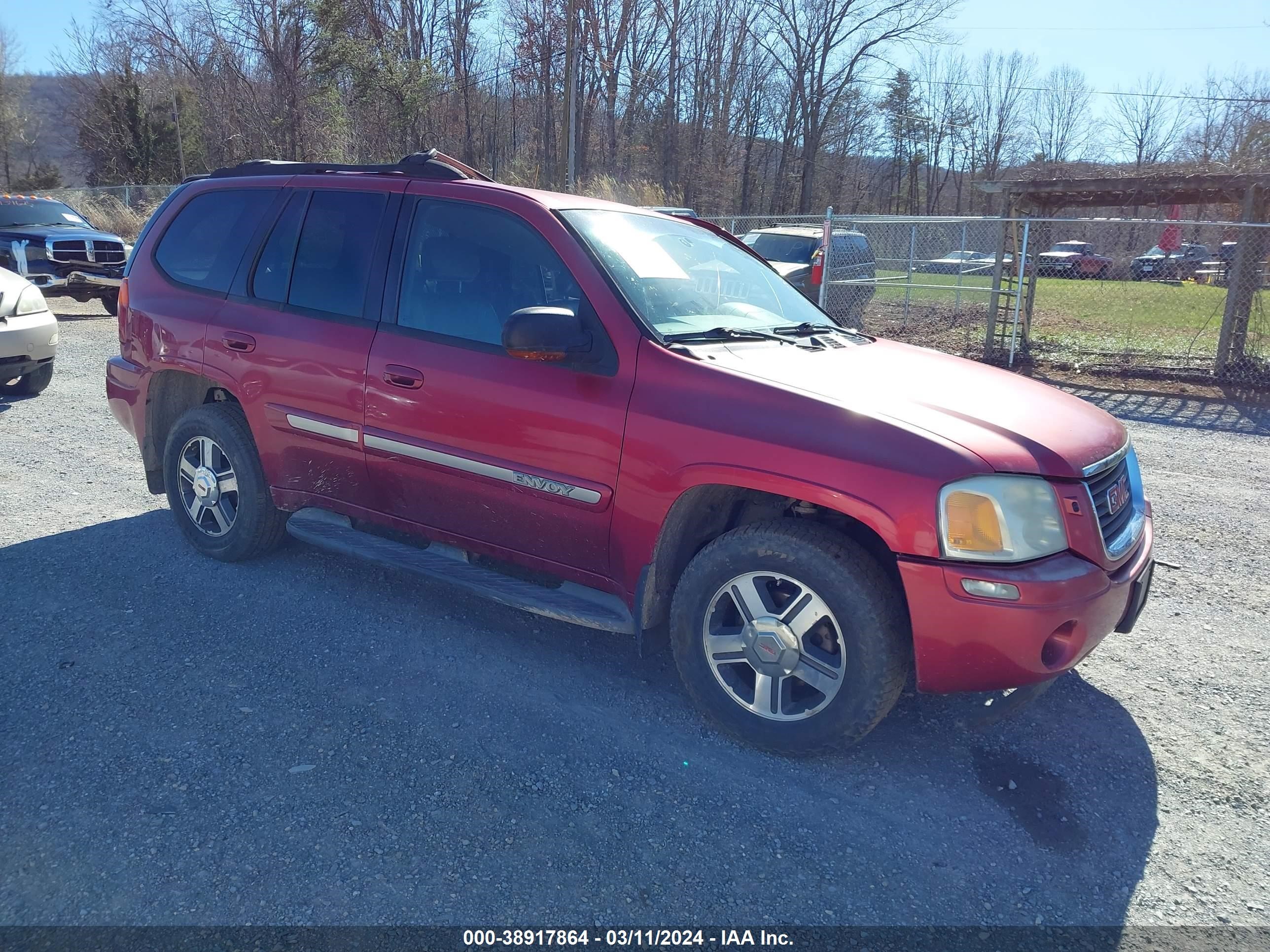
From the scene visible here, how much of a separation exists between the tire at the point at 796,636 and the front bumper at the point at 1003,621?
0.42 ft

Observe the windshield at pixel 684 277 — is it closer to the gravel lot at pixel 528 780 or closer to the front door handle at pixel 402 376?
the front door handle at pixel 402 376

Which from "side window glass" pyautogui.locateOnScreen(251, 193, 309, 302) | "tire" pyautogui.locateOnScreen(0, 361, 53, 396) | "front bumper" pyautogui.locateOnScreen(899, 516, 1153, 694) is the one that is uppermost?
"side window glass" pyautogui.locateOnScreen(251, 193, 309, 302)

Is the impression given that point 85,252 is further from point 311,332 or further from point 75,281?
point 311,332

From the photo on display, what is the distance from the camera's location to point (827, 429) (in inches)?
117

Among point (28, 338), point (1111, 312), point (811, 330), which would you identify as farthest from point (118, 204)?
point (811, 330)

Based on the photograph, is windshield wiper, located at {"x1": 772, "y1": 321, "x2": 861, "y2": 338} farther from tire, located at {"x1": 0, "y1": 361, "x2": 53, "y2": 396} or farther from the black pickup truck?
the black pickup truck

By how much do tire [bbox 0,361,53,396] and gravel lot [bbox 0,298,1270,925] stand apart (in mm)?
5275

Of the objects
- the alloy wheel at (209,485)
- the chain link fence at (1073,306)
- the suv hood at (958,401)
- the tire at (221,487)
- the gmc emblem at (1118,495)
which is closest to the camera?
the suv hood at (958,401)

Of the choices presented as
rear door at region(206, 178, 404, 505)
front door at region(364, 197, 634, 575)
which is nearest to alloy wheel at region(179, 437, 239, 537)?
rear door at region(206, 178, 404, 505)

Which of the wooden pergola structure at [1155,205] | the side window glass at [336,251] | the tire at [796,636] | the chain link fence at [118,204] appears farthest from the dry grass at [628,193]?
the tire at [796,636]

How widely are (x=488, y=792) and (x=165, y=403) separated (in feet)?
10.7

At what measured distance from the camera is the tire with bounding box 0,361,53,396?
8.90 meters

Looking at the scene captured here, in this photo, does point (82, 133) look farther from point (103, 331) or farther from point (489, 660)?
point (489, 660)

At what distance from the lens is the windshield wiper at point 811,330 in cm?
397
